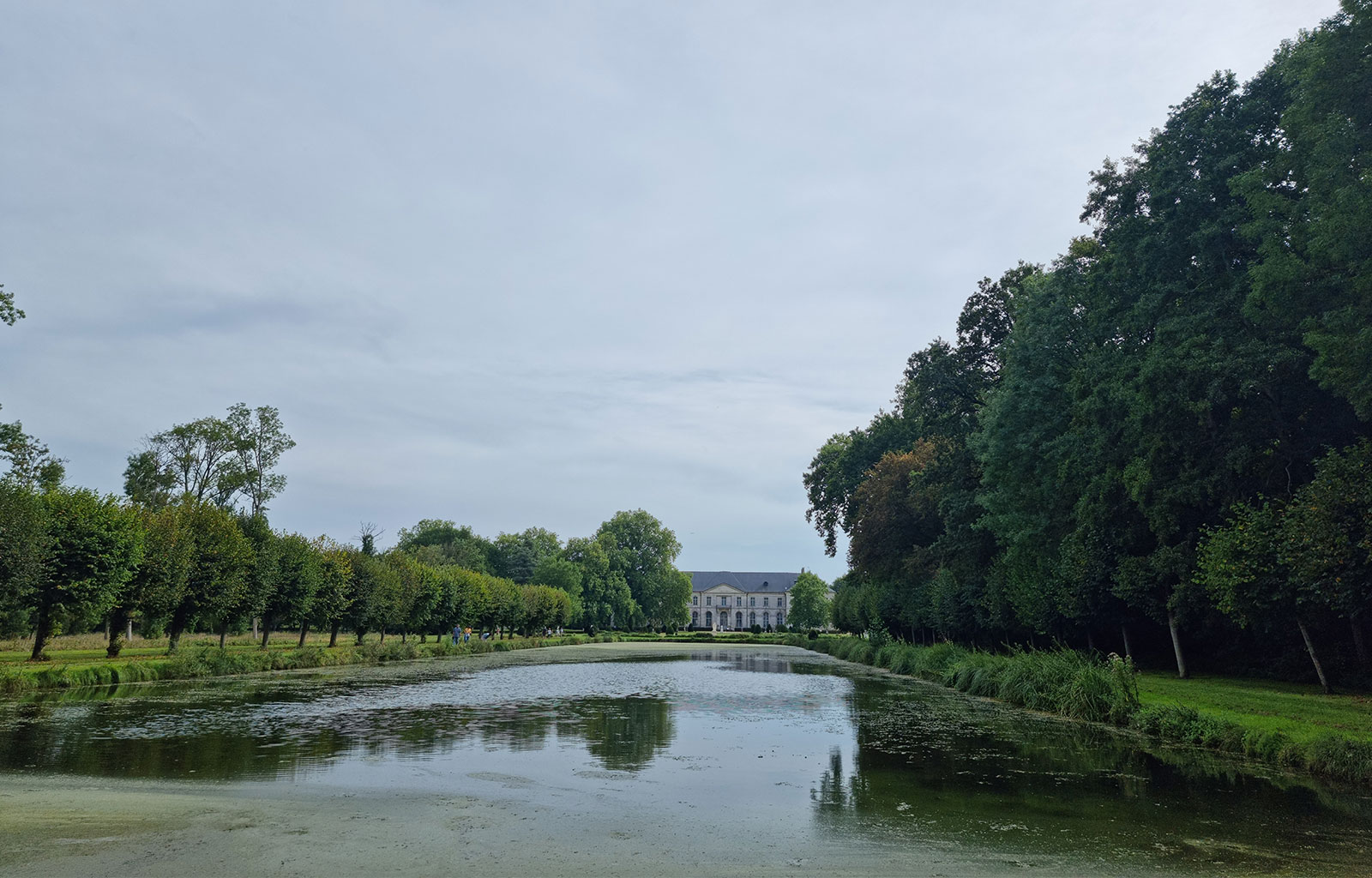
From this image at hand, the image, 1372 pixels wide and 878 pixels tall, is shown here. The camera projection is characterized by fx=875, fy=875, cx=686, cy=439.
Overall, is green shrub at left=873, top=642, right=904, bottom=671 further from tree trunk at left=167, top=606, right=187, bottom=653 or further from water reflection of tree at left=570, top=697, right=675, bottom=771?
tree trunk at left=167, top=606, right=187, bottom=653

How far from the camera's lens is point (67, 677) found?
2312 cm

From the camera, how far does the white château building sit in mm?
159250

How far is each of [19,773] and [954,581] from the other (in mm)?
34531

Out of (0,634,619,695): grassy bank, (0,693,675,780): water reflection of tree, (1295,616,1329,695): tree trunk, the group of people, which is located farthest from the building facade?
(0,693,675,780): water reflection of tree

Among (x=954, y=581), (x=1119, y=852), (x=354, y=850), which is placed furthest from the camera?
(x=954, y=581)

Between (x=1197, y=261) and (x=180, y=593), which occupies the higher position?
(x=1197, y=261)

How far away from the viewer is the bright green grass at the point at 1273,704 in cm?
1476

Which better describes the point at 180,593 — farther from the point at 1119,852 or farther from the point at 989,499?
the point at 1119,852

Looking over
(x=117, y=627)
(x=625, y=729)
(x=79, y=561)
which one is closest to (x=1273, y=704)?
(x=625, y=729)

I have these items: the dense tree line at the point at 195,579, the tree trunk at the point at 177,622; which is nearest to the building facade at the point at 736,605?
→ the dense tree line at the point at 195,579

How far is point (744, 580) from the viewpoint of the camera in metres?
168

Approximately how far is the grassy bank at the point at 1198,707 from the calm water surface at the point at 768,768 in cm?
85

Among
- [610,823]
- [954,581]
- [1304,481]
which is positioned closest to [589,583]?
[954,581]

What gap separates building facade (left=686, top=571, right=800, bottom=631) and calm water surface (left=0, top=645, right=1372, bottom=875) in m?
138
